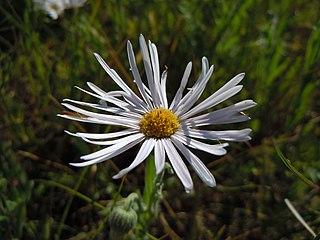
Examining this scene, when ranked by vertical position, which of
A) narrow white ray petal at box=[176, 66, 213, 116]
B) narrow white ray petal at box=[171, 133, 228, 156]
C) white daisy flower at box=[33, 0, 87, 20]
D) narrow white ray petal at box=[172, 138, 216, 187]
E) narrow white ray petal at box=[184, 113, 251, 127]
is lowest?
narrow white ray petal at box=[172, 138, 216, 187]

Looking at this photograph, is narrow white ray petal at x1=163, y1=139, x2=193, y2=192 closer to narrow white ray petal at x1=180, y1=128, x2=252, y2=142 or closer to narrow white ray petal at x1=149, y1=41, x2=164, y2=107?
narrow white ray petal at x1=180, y1=128, x2=252, y2=142

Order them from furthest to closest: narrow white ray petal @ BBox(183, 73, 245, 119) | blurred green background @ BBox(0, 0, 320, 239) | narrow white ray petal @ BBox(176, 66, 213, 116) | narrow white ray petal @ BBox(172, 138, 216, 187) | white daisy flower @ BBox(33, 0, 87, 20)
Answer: white daisy flower @ BBox(33, 0, 87, 20) < blurred green background @ BBox(0, 0, 320, 239) < narrow white ray petal @ BBox(176, 66, 213, 116) < narrow white ray petal @ BBox(183, 73, 245, 119) < narrow white ray petal @ BBox(172, 138, 216, 187)

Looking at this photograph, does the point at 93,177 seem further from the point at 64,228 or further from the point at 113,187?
the point at 64,228

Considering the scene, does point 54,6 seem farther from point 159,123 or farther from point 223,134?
point 223,134

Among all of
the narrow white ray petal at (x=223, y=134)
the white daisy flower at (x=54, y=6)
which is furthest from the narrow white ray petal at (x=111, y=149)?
the white daisy flower at (x=54, y=6)

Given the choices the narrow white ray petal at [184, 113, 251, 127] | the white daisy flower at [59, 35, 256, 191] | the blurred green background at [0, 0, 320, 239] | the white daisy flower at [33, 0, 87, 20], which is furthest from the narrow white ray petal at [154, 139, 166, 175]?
the white daisy flower at [33, 0, 87, 20]

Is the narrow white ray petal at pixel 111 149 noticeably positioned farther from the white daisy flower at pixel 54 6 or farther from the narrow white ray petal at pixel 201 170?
the white daisy flower at pixel 54 6
